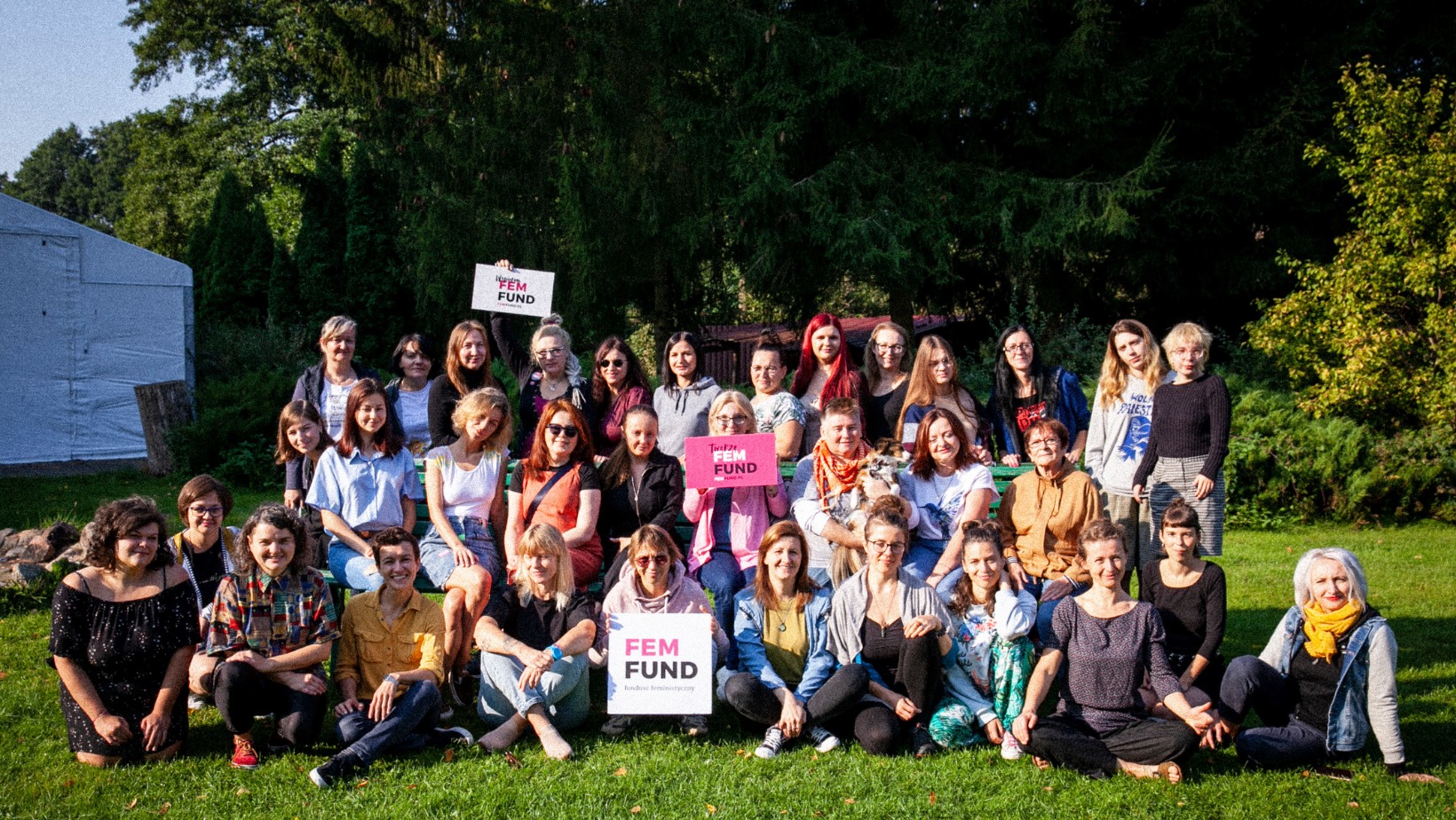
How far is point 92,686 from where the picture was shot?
4.85 metres

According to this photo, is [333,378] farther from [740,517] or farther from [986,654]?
[986,654]

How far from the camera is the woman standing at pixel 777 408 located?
655cm

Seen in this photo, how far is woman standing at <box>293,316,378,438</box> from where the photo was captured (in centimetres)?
679

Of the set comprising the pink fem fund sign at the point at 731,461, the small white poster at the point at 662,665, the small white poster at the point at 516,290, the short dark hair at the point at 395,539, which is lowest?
the small white poster at the point at 662,665

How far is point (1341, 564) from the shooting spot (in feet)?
15.5

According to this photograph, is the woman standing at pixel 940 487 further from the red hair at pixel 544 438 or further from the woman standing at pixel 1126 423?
the red hair at pixel 544 438

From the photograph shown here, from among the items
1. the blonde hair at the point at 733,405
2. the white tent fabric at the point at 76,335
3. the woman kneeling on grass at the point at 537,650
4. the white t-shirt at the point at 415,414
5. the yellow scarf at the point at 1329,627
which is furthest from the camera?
the white tent fabric at the point at 76,335

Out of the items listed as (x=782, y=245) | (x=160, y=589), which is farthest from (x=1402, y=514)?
(x=160, y=589)

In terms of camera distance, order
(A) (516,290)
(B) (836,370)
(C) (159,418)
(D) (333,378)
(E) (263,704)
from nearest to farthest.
Answer: (E) (263,704)
(B) (836,370)
(D) (333,378)
(A) (516,290)
(C) (159,418)

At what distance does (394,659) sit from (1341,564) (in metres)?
4.26

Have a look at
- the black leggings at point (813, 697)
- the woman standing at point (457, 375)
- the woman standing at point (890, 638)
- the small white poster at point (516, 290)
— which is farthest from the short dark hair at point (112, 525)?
the small white poster at point (516, 290)

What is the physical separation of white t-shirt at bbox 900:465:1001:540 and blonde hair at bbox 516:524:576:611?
1.85m

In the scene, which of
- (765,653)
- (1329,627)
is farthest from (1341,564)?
(765,653)

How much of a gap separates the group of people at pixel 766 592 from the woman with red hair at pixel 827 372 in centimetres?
23
